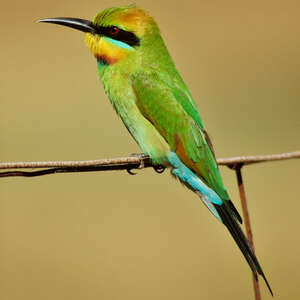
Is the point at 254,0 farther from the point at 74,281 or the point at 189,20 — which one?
the point at 74,281

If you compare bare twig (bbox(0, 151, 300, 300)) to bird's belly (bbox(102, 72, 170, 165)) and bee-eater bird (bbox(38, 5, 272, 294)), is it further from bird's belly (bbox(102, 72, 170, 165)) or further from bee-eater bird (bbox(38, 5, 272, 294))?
bird's belly (bbox(102, 72, 170, 165))

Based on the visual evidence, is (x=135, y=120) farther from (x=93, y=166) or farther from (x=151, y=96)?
(x=93, y=166)

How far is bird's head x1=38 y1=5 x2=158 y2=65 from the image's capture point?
8.13ft

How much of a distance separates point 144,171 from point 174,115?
220 centimetres

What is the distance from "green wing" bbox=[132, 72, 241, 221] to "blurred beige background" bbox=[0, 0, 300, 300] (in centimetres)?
139

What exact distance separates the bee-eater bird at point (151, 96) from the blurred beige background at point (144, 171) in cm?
135

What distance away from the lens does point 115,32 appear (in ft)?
8.16

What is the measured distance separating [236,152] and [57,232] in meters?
1.39

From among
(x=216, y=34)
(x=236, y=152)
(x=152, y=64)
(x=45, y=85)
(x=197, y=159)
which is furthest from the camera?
(x=216, y=34)

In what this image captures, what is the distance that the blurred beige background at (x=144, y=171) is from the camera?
143 inches

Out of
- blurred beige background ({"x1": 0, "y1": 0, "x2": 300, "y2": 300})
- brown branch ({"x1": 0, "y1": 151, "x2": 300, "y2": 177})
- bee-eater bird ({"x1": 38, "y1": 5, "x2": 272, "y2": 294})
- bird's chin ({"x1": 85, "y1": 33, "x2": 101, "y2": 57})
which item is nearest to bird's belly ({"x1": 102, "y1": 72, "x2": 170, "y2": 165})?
bee-eater bird ({"x1": 38, "y1": 5, "x2": 272, "y2": 294})

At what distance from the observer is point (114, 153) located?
4609mm

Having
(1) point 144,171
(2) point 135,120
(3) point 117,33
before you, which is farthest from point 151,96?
(1) point 144,171

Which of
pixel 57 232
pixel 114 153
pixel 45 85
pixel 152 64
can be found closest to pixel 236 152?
pixel 114 153
